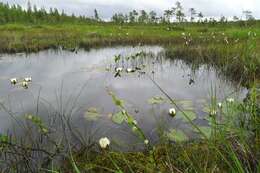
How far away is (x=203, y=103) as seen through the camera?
15.4 ft

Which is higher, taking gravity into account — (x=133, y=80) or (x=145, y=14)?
(x=145, y=14)

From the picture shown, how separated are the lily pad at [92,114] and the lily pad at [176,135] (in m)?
1.26

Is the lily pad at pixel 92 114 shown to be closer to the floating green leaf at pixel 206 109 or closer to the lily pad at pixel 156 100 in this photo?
the lily pad at pixel 156 100

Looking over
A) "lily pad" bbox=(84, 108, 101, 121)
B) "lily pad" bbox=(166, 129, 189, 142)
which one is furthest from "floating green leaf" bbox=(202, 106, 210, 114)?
"lily pad" bbox=(84, 108, 101, 121)

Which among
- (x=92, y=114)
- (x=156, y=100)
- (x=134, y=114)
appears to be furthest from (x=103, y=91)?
(x=134, y=114)

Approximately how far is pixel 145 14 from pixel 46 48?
128ft

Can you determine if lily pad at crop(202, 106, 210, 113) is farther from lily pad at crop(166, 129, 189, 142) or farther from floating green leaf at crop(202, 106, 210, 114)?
lily pad at crop(166, 129, 189, 142)

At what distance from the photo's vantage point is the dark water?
12.6 ft

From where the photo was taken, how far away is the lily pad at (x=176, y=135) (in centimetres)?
317

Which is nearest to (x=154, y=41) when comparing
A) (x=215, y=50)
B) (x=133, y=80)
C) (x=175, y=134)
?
(x=215, y=50)

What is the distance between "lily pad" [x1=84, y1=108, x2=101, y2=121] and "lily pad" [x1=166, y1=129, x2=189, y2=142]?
49.7 inches

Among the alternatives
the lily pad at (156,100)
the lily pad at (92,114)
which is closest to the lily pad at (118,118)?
the lily pad at (92,114)

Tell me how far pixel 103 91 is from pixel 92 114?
1.47 m

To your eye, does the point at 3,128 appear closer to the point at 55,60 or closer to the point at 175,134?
the point at 175,134
